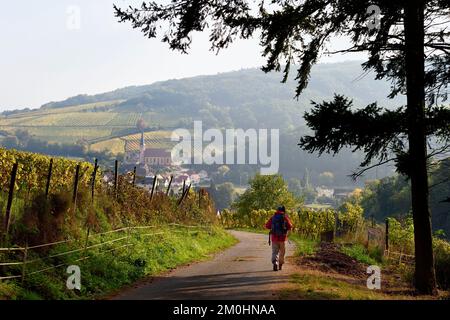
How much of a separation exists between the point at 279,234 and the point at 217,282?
3.23 m

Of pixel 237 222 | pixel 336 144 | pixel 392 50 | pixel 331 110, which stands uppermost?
pixel 392 50

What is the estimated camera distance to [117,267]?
13844mm

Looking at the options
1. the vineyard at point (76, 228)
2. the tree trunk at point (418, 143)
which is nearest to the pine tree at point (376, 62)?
the tree trunk at point (418, 143)

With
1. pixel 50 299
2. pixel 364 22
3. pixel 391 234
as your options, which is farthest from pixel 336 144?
pixel 391 234

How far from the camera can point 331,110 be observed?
1309 cm

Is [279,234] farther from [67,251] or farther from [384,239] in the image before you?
A: [384,239]

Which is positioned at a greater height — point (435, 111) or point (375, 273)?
point (435, 111)

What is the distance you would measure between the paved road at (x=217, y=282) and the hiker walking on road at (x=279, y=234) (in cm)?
35

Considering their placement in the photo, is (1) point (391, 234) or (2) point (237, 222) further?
(2) point (237, 222)

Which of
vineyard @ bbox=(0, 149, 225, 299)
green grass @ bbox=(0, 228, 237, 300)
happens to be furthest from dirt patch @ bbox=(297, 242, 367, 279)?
vineyard @ bbox=(0, 149, 225, 299)

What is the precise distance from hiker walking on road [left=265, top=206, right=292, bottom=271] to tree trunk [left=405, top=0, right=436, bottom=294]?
398cm

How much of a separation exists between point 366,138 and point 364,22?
3364mm

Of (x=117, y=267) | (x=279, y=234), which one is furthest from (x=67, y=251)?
(x=279, y=234)
